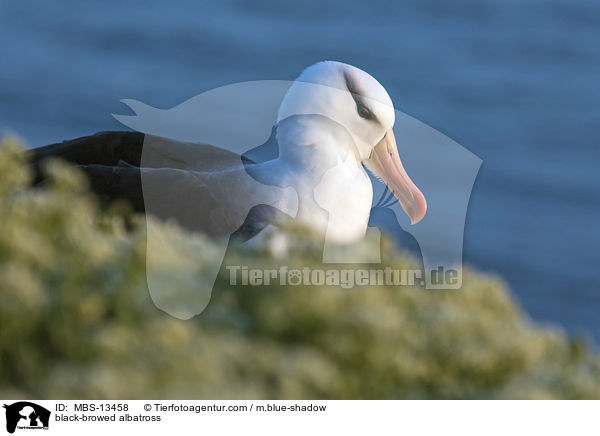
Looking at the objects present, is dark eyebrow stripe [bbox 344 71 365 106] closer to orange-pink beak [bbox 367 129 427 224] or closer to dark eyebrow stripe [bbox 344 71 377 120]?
dark eyebrow stripe [bbox 344 71 377 120]

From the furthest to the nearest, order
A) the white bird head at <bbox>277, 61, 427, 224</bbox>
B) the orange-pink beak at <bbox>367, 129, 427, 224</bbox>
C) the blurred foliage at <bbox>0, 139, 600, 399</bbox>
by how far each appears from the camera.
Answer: the orange-pink beak at <bbox>367, 129, 427, 224</bbox>, the white bird head at <bbox>277, 61, 427, 224</bbox>, the blurred foliage at <bbox>0, 139, 600, 399</bbox>

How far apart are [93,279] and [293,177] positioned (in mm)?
2151

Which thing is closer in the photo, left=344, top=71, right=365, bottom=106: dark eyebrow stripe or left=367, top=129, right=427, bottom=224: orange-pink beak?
left=344, top=71, right=365, bottom=106: dark eyebrow stripe

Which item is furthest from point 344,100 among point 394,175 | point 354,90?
point 394,175

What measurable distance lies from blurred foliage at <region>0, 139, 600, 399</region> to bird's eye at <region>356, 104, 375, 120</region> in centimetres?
211

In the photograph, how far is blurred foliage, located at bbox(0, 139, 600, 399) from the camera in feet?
4.42

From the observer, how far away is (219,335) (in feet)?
4.75

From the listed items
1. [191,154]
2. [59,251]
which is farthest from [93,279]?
[191,154]

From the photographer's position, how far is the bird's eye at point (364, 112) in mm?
3707

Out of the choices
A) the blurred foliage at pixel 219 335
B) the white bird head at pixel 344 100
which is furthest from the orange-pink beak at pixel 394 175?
the blurred foliage at pixel 219 335

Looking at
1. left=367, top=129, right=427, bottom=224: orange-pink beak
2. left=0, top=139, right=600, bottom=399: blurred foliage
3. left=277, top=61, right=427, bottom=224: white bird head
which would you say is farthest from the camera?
left=367, top=129, right=427, bottom=224: orange-pink beak

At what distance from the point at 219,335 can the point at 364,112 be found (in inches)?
94.1
